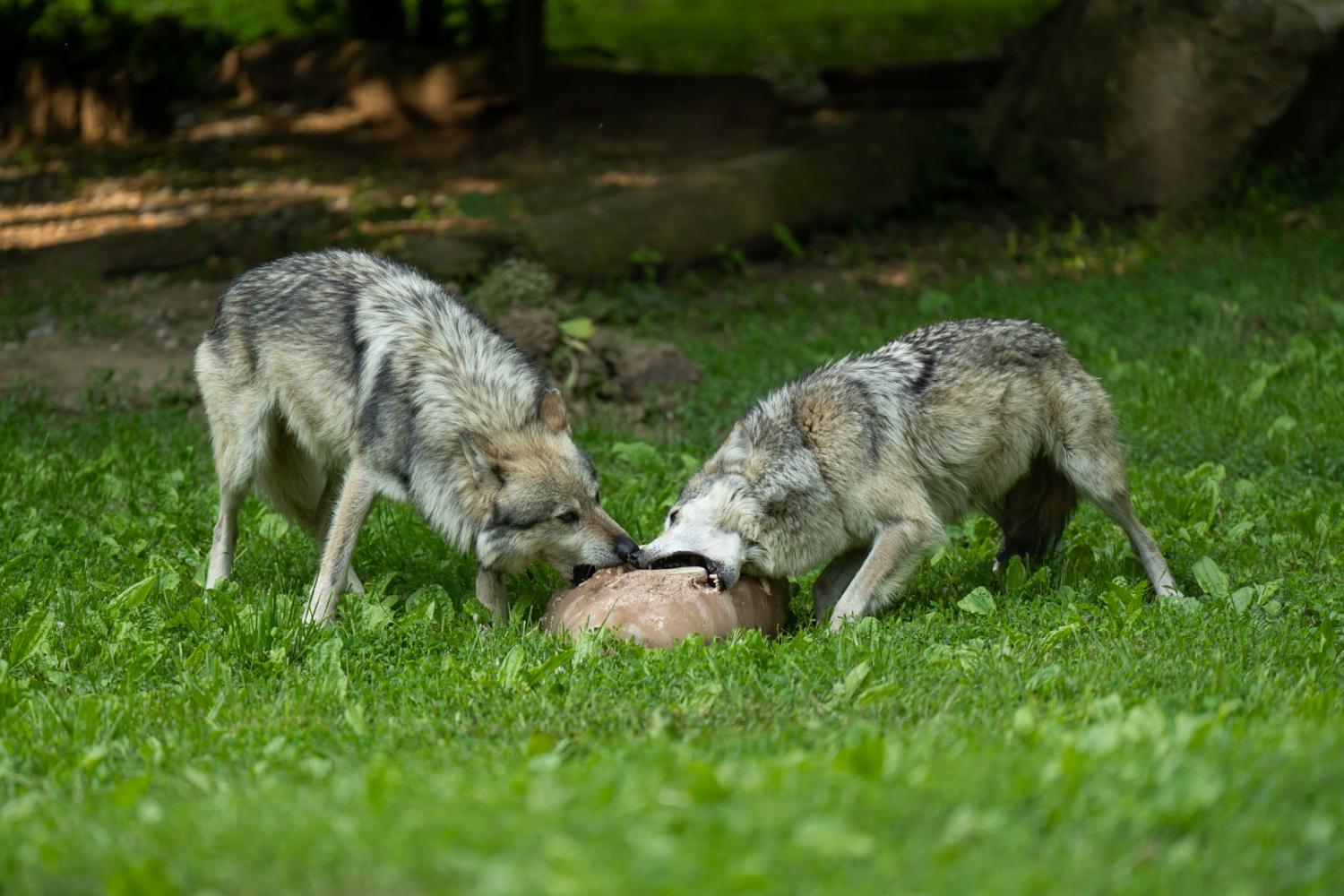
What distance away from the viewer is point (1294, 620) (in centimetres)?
562

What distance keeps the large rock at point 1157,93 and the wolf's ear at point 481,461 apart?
8.99 meters

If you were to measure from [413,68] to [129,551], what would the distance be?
1053 cm

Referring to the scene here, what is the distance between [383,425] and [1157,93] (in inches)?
362

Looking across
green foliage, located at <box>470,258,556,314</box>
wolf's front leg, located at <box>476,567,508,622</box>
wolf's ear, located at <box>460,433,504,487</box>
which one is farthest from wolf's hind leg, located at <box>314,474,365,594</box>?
green foliage, located at <box>470,258,556,314</box>

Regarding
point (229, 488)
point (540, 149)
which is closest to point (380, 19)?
point (540, 149)

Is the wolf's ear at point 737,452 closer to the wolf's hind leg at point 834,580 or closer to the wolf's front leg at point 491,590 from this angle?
the wolf's hind leg at point 834,580

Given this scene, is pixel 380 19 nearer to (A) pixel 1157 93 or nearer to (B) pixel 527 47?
(B) pixel 527 47

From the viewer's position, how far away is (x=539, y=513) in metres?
5.86

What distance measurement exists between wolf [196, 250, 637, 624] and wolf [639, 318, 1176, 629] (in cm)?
56

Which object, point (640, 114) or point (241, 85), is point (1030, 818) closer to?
point (640, 114)

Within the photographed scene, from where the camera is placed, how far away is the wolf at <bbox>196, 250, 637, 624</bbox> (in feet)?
19.4

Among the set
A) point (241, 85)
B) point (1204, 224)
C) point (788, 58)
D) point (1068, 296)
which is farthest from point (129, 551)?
point (788, 58)

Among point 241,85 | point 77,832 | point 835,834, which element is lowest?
point 241,85

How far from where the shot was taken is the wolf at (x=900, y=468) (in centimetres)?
604
